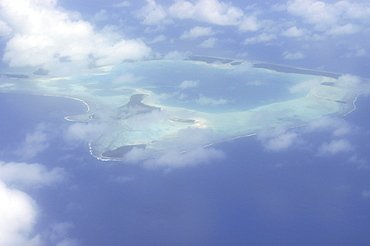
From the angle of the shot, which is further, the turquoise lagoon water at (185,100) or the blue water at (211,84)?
the blue water at (211,84)

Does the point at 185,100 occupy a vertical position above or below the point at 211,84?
below

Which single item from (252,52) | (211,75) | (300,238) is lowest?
(300,238)

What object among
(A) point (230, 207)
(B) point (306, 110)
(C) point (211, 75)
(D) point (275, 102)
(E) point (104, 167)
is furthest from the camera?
(C) point (211, 75)

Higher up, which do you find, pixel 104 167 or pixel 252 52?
pixel 252 52

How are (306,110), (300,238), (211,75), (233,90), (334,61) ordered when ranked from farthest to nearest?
1. (334,61)
2. (211,75)
3. (233,90)
4. (306,110)
5. (300,238)

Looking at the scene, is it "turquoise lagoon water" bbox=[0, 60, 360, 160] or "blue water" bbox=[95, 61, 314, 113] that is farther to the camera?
"blue water" bbox=[95, 61, 314, 113]

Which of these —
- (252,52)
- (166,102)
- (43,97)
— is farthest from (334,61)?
(43,97)

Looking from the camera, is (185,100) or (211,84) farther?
(211,84)

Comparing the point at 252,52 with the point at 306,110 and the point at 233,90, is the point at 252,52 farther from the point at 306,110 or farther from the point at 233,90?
the point at 306,110

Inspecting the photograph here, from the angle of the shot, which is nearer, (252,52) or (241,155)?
(241,155)

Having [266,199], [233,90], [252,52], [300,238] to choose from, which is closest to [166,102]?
[233,90]
